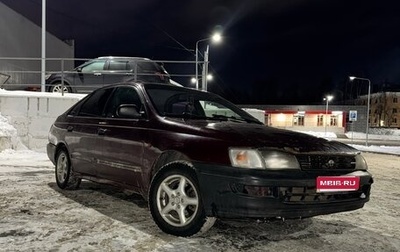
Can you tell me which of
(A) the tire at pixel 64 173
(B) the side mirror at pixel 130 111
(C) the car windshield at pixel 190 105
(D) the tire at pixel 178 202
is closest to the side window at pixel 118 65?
(A) the tire at pixel 64 173

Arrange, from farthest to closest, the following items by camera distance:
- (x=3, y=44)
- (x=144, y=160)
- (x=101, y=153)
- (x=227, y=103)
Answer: (x=3, y=44), (x=227, y=103), (x=101, y=153), (x=144, y=160)

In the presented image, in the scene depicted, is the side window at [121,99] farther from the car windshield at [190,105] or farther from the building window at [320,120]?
the building window at [320,120]

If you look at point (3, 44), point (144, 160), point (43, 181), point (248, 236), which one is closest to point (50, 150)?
point (43, 181)

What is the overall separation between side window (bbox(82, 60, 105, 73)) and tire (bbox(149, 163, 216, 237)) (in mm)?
11052

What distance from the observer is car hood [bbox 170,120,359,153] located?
3674 mm

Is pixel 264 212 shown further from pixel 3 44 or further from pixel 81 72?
pixel 3 44

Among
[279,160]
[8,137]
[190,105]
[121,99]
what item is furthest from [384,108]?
[279,160]

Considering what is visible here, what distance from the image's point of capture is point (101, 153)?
5.02 metres

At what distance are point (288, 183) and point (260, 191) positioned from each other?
0.85 feet

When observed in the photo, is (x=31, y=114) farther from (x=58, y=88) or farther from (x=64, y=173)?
(x=64, y=173)

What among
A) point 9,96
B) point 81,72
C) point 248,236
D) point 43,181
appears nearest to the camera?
point 248,236

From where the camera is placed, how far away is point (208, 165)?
368 centimetres

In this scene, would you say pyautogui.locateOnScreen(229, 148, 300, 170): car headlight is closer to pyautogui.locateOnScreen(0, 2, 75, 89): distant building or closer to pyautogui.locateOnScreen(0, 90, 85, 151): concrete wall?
pyautogui.locateOnScreen(0, 90, 85, 151): concrete wall

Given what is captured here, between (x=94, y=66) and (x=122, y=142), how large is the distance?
1047 centimetres
